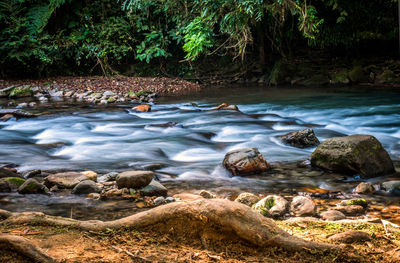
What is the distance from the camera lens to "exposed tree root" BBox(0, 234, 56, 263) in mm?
1516

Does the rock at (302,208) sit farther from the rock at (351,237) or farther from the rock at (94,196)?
the rock at (94,196)

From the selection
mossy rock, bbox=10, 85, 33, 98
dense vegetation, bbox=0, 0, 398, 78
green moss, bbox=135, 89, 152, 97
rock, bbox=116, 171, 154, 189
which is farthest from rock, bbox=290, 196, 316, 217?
mossy rock, bbox=10, 85, 33, 98

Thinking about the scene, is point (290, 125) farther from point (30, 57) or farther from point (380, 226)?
point (30, 57)

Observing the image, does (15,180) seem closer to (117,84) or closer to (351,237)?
(351,237)

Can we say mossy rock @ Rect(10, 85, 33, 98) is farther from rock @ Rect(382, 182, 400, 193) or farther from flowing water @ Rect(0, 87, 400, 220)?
rock @ Rect(382, 182, 400, 193)

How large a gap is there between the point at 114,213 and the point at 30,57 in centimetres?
1317

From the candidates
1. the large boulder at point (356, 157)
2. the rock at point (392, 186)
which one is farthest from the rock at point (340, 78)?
the rock at point (392, 186)

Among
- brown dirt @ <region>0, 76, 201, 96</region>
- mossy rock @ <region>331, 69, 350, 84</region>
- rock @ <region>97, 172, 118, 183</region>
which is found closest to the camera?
rock @ <region>97, 172, 118, 183</region>

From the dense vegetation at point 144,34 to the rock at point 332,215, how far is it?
8.62 m

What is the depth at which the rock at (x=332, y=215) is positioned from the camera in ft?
9.61

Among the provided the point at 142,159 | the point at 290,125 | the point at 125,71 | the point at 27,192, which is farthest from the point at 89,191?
the point at 125,71

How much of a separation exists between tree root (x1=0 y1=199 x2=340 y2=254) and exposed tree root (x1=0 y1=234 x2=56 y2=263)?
0.36 metres

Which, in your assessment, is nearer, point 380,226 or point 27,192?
point 380,226

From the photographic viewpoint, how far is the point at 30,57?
14383mm
